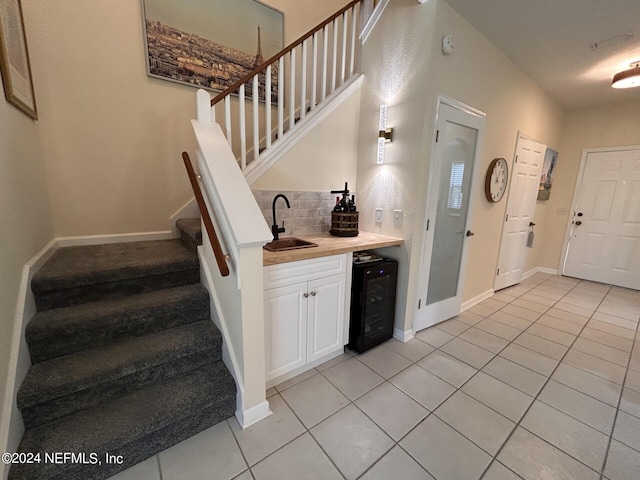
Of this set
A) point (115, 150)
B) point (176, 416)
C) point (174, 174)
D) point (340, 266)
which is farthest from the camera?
point (174, 174)

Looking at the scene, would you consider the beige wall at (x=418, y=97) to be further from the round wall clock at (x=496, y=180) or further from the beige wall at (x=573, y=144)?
the beige wall at (x=573, y=144)

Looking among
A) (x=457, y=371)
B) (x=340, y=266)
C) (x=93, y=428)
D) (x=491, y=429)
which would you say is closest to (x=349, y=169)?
(x=340, y=266)

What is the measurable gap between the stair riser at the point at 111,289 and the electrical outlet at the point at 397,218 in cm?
176

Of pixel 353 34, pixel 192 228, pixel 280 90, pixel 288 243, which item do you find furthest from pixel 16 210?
pixel 353 34

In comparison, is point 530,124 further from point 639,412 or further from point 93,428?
point 93,428

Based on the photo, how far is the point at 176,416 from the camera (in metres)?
1.33

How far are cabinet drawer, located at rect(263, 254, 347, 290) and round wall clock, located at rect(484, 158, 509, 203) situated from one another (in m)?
2.10

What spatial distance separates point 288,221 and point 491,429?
6.81 ft

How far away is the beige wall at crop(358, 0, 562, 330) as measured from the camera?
2094mm

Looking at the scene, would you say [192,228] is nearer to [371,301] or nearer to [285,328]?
[285,328]

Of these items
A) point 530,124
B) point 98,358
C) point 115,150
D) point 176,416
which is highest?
point 530,124

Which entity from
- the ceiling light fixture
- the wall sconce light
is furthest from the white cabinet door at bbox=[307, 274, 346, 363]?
the ceiling light fixture

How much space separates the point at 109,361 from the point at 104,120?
2.03 m

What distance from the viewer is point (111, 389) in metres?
1.37
